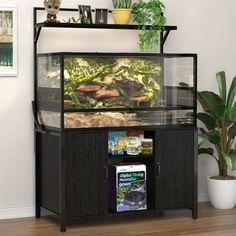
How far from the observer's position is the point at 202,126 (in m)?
6.14

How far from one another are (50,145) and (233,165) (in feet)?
5.15

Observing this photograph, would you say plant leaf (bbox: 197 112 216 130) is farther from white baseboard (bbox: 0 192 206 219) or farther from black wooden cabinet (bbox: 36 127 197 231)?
white baseboard (bbox: 0 192 206 219)

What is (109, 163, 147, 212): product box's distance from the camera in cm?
522

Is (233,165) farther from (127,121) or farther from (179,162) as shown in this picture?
(127,121)

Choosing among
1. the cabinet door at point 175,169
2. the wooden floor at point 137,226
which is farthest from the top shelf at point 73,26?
the wooden floor at point 137,226

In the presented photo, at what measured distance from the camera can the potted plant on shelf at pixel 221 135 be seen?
5629mm

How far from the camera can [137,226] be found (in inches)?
205

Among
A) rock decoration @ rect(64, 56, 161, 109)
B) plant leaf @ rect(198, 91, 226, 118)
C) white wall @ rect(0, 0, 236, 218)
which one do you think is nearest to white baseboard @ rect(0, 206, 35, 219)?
white wall @ rect(0, 0, 236, 218)

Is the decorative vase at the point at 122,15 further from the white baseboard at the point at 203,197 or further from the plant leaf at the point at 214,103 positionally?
the white baseboard at the point at 203,197

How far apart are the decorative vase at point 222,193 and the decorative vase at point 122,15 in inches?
63.3

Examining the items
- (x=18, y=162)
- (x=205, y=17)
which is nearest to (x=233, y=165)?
(x=205, y=17)

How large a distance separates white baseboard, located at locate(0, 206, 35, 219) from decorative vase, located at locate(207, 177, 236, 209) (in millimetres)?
1594

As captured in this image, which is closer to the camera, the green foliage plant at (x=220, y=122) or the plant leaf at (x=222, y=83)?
the green foliage plant at (x=220, y=122)

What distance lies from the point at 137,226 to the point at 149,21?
170 cm
